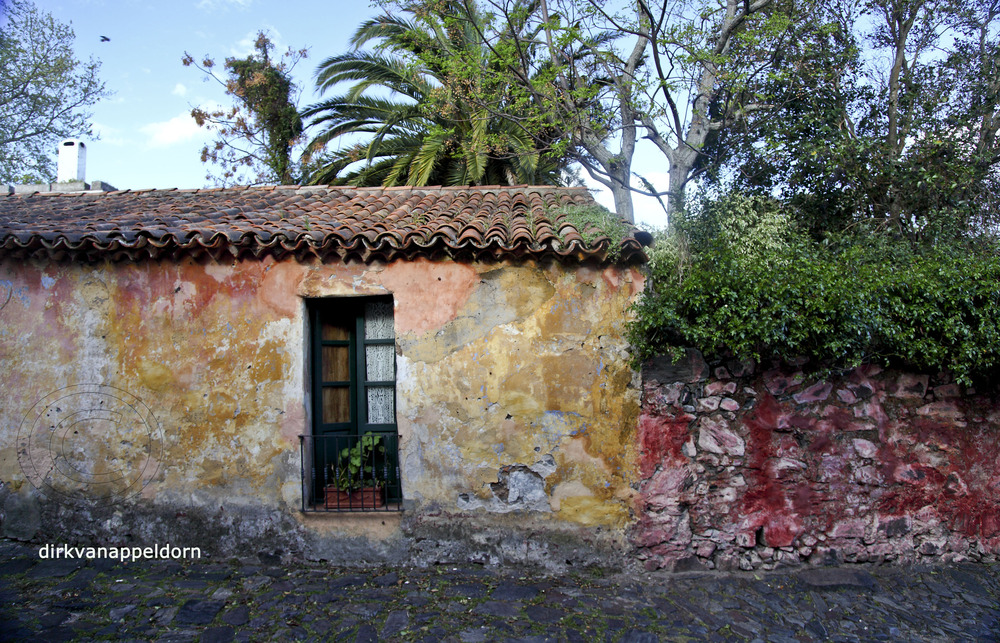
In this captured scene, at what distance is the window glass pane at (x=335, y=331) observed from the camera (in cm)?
558

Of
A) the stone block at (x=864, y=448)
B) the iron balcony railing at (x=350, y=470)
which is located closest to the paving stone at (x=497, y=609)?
the iron balcony railing at (x=350, y=470)

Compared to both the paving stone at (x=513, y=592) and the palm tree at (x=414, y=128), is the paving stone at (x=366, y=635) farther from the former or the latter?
the palm tree at (x=414, y=128)

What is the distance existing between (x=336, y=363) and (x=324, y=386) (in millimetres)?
244

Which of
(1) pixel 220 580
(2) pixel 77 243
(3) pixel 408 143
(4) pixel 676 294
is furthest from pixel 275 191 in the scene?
(4) pixel 676 294

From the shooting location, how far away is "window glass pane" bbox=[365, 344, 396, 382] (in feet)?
18.4

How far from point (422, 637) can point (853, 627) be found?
3.15 metres

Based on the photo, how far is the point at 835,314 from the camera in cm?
460

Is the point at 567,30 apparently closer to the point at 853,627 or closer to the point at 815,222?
the point at 815,222


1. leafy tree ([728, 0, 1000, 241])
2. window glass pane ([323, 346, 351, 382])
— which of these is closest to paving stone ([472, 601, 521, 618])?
window glass pane ([323, 346, 351, 382])

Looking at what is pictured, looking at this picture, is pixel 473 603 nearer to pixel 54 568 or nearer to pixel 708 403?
pixel 708 403

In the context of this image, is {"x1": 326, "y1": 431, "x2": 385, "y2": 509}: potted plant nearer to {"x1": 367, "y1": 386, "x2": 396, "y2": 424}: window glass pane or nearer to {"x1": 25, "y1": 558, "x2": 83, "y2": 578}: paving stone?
{"x1": 367, "y1": 386, "x2": 396, "y2": 424}: window glass pane

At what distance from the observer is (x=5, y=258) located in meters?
5.53

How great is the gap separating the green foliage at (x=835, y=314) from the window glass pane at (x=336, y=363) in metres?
2.72

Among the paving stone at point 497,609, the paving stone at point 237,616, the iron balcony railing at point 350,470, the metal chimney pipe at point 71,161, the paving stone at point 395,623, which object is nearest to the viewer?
the paving stone at point 395,623
